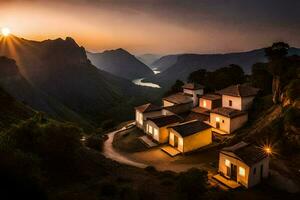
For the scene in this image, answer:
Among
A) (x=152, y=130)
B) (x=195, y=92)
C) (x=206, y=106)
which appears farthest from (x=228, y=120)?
(x=195, y=92)

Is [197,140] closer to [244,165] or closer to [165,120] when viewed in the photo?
[165,120]

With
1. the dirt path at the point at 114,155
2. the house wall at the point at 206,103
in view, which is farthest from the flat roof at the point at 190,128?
the house wall at the point at 206,103

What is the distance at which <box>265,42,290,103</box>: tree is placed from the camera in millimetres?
39900

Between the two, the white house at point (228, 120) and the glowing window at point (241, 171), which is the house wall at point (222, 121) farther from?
the glowing window at point (241, 171)

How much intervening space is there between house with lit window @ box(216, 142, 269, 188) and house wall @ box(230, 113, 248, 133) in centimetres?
1200

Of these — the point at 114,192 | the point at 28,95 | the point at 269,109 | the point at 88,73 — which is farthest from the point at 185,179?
the point at 88,73

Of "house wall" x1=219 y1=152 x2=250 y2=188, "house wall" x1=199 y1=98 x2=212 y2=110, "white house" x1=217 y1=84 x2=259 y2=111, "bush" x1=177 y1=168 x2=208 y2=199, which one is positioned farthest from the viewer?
"house wall" x1=199 y1=98 x2=212 y2=110

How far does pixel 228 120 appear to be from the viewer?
38844 mm

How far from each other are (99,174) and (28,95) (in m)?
90.5

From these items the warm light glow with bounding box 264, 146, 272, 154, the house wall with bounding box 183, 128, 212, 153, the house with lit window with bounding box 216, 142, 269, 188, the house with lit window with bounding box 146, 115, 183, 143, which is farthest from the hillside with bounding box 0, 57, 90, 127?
the house with lit window with bounding box 216, 142, 269, 188

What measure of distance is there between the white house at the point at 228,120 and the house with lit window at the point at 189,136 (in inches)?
147

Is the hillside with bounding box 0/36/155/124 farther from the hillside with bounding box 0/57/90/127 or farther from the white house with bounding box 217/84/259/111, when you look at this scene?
the white house with bounding box 217/84/259/111

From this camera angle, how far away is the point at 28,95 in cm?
10331

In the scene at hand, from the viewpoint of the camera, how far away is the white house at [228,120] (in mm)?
38906
